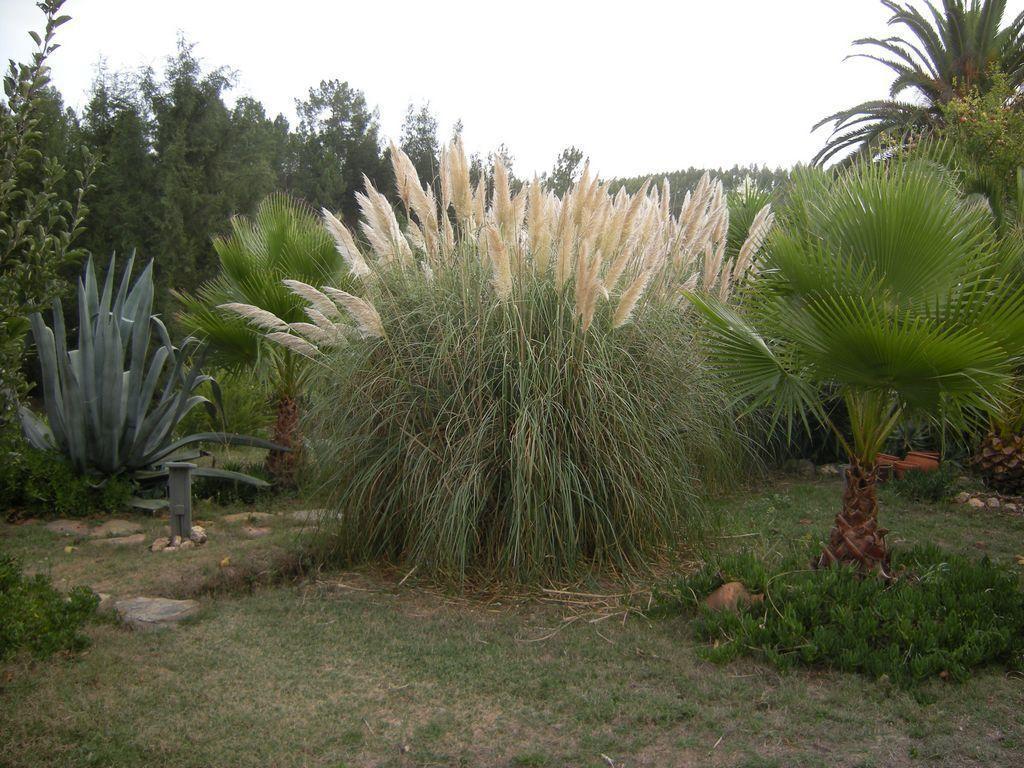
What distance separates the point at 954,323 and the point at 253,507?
228 inches

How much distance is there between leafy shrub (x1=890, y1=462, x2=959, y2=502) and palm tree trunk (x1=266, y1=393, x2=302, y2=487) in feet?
18.8

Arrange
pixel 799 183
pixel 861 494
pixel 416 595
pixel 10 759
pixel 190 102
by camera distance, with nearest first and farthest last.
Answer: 1. pixel 10 759
2. pixel 861 494
3. pixel 416 595
4. pixel 799 183
5. pixel 190 102

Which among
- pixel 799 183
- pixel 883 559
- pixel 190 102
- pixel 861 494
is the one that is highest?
pixel 190 102

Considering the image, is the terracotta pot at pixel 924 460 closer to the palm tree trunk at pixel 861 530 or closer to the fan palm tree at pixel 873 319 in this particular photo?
the fan palm tree at pixel 873 319

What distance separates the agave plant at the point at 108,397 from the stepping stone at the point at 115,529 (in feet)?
2.01

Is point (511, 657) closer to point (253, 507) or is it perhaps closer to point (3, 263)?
point (3, 263)

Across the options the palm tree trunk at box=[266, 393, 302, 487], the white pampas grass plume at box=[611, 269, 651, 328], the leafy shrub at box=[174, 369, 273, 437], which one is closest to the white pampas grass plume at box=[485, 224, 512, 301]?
the white pampas grass plume at box=[611, 269, 651, 328]

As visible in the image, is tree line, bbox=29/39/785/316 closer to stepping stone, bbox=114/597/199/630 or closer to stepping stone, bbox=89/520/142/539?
stepping stone, bbox=89/520/142/539

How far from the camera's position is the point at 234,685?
356 cm

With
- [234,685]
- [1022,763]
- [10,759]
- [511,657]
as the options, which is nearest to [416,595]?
[511,657]

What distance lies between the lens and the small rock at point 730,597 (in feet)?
13.9

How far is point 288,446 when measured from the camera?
301 inches

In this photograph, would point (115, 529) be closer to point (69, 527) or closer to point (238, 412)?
point (69, 527)

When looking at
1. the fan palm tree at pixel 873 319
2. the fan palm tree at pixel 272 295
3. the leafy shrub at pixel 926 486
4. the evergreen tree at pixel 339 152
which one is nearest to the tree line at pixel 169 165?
the evergreen tree at pixel 339 152
